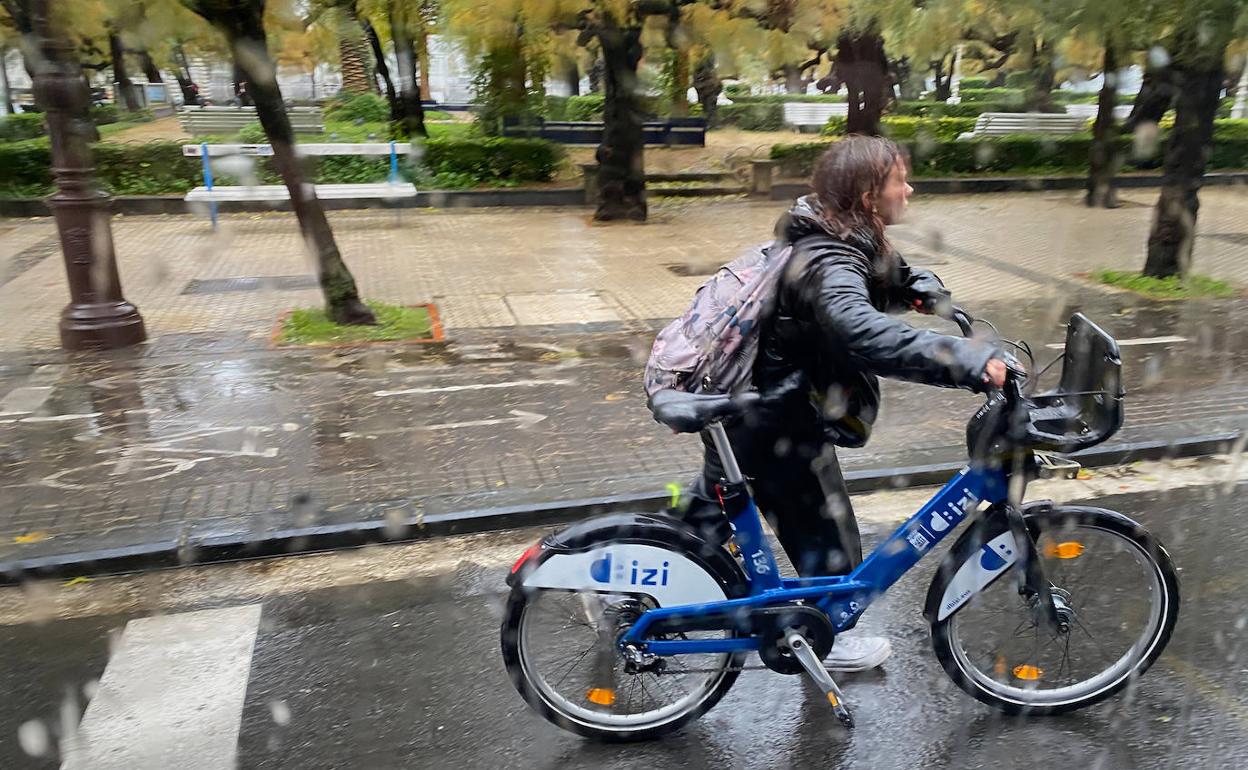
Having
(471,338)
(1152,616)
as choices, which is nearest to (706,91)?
(471,338)

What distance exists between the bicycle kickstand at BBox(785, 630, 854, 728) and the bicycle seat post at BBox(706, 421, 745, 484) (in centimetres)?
58

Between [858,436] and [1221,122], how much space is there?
71.9 ft

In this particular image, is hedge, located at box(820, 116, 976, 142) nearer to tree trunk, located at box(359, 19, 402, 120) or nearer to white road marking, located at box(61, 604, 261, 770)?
tree trunk, located at box(359, 19, 402, 120)

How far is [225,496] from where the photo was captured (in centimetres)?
534

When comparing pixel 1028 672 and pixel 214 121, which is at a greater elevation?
pixel 214 121

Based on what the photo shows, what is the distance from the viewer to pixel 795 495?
125 inches

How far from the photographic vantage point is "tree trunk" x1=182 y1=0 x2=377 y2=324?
7.93 m

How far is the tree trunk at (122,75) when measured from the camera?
1165 inches

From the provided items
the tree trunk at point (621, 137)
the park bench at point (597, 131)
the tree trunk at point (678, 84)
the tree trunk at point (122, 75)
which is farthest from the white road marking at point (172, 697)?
the tree trunk at point (122, 75)

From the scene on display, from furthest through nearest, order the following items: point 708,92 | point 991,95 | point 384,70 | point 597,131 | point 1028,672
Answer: point 991,95 < point 708,92 < point 384,70 < point 597,131 < point 1028,672

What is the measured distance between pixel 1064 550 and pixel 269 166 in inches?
659

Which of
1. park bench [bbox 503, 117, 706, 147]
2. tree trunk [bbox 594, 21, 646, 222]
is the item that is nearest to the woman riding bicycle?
tree trunk [bbox 594, 21, 646, 222]

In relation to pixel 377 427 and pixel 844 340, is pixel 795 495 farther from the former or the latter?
pixel 377 427

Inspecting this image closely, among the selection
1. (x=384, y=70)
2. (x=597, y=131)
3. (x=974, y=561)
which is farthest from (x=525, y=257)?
(x=384, y=70)
